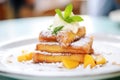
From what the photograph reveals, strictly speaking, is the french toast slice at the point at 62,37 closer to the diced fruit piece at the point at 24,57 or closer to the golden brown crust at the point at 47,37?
the golden brown crust at the point at 47,37

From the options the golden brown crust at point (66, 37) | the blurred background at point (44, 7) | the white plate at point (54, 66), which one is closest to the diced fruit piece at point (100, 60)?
the white plate at point (54, 66)

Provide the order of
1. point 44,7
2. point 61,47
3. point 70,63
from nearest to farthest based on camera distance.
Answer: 1. point 70,63
2. point 61,47
3. point 44,7

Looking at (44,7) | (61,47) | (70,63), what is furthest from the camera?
(44,7)

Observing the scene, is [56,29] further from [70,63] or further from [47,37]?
[70,63]

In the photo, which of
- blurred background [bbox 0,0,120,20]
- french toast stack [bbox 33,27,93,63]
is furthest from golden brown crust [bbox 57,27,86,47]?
blurred background [bbox 0,0,120,20]

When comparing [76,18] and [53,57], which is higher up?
[76,18]

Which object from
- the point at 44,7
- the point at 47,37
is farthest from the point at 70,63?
the point at 44,7
